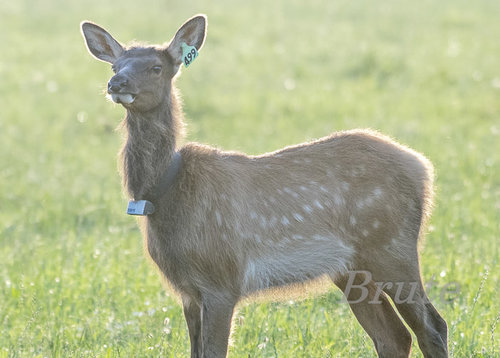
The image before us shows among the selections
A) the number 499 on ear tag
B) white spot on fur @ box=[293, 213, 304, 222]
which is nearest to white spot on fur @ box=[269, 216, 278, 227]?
white spot on fur @ box=[293, 213, 304, 222]

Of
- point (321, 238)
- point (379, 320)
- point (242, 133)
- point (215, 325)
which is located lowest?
point (242, 133)

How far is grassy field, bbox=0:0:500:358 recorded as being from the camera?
595 centimetres

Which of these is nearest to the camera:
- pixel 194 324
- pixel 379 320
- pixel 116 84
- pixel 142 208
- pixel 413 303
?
pixel 116 84

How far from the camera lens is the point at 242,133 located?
1335cm

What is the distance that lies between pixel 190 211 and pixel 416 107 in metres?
10.1

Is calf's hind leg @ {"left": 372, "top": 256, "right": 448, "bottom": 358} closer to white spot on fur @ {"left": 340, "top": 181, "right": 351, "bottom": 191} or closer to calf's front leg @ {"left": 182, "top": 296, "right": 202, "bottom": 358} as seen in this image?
white spot on fur @ {"left": 340, "top": 181, "right": 351, "bottom": 191}

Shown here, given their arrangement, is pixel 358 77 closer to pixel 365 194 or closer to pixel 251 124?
pixel 251 124

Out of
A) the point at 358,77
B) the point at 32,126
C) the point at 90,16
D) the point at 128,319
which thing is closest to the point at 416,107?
the point at 358,77

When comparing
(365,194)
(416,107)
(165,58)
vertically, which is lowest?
(416,107)

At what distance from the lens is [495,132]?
39.2ft

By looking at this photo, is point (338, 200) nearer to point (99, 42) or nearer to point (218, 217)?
point (218, 217)

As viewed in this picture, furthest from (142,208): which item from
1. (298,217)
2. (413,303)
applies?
(413,303)

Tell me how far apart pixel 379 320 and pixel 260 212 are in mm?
1088

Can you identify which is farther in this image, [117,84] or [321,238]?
[321,238]
